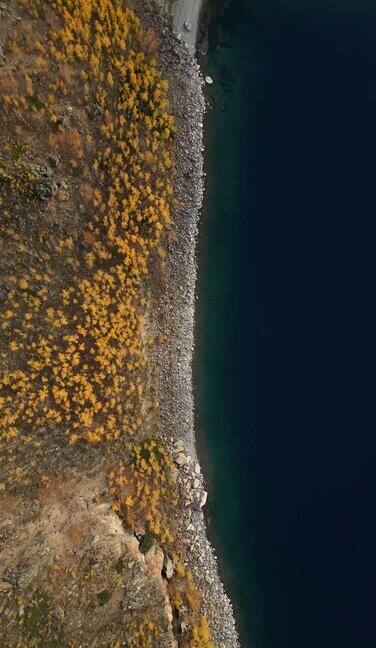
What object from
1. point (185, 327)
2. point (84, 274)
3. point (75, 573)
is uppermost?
point (84, 274)

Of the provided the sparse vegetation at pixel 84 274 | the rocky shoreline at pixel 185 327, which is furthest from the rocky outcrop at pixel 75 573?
the rocky shoreline at pixel 185 327

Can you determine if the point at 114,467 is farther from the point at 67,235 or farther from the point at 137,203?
the point at 137,203

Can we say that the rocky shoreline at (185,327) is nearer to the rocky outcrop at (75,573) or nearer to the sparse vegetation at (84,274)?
the sparse vegetation at (84,274)

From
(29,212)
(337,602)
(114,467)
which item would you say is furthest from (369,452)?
(29,212)

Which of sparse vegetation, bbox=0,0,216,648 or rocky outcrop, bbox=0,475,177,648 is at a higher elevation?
sparse vegetation, bbox=0,0,216,648

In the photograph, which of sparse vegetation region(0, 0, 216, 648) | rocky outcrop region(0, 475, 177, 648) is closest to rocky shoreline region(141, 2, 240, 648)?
sparse vegetation region(0, 0, 216, 648)

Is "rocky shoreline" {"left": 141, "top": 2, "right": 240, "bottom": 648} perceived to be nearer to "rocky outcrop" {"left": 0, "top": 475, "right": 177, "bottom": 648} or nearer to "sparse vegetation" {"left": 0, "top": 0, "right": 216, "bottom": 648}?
"sparse vegetation" {"left": 0, "top": 0, "right": 216, "bottom": 648}

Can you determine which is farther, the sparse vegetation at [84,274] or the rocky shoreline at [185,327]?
the rocky shoreline at [185,327]

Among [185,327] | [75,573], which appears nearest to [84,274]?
[185,327]

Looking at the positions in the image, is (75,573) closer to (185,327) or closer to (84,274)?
(185,327)
